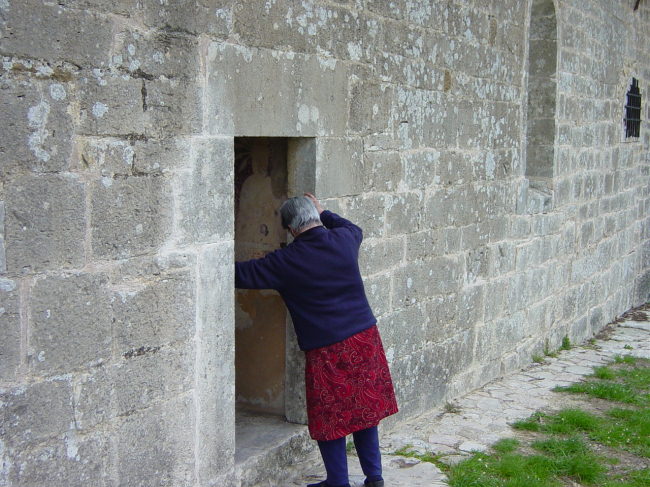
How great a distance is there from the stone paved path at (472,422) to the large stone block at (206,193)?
61.0 inches

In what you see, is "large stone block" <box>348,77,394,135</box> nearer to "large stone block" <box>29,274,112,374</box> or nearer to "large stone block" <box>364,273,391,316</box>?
"large stone block" <box>364,273,391,316</box>

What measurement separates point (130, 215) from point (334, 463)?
1.73m

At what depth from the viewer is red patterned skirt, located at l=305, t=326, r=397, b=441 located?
13.7 feet

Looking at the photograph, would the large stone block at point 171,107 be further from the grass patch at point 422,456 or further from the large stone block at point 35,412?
the grass patch at point 422,456

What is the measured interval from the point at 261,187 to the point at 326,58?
31.6 inches

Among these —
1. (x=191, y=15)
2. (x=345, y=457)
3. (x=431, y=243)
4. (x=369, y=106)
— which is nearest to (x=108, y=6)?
(x=191, y=15)

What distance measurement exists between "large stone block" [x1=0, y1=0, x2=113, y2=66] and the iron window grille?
8.39 m

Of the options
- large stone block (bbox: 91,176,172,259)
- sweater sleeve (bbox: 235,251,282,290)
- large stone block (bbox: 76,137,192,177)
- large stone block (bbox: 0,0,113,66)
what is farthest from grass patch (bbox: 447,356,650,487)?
large stone block (bbox: 0,0,113,66)

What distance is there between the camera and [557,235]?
800 cm

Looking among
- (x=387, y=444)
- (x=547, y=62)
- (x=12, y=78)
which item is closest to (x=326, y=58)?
(x=12, y=78)

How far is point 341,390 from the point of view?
4.20 m

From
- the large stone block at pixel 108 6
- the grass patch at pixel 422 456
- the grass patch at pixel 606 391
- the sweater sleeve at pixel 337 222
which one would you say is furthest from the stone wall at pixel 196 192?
the grass patch at pixel 606 391

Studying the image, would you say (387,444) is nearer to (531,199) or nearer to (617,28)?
(531,199)

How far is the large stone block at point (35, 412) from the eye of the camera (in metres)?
2.88
